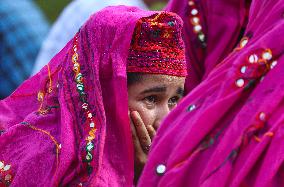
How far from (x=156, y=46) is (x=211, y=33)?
97 centimetres

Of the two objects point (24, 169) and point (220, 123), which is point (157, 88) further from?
point (220, 123)

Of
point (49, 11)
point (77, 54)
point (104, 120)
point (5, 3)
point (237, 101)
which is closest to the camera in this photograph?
Answer: point (237, 101)

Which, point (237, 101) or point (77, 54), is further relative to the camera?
point (77, 54)

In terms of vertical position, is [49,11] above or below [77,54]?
below

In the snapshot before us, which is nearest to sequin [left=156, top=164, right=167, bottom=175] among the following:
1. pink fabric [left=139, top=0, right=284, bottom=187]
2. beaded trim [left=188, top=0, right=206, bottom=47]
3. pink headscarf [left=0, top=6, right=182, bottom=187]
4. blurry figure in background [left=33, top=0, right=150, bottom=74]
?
pink fabric [left=139, top=0, right=284, bottom=187]

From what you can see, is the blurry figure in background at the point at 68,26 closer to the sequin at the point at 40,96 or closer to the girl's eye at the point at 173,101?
the sequin at the point at 40,96

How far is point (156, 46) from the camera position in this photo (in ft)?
10.1

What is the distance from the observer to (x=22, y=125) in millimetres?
3041

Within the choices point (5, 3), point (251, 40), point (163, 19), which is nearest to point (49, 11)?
point (5, 3)

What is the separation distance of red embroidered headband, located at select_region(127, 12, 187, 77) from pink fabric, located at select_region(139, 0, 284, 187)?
4.56 ft

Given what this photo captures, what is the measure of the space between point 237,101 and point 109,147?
1375mm

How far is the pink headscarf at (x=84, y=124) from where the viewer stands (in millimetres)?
2771

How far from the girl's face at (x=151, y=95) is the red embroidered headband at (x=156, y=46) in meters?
0.04

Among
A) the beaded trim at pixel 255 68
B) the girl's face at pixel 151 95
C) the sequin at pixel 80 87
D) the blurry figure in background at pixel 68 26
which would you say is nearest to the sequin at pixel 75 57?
the sequin at pixel 80 87
